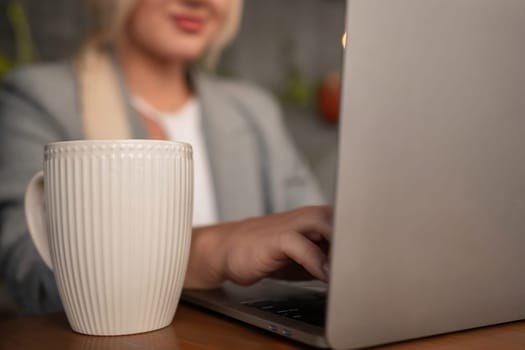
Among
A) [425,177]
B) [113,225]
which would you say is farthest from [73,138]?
[425,177]

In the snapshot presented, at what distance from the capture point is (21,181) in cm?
91

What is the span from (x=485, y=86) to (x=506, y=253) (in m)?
0.13

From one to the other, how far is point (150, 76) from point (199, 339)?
0.92 metres

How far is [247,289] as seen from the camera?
56 centimetres

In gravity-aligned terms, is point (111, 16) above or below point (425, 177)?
above

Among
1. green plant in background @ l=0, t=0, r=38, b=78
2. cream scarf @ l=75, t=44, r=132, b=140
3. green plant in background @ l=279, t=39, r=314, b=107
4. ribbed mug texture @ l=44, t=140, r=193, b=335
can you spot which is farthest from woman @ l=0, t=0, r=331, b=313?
green plant in background @ l=279, t=39, r=314, b=107

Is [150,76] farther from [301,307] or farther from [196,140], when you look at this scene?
[301,307]

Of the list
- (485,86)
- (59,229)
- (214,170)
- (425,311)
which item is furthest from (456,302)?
(214,170)

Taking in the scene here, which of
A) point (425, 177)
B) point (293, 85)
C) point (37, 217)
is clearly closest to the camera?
point (425, 177)

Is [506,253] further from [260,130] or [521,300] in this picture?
[260,130]

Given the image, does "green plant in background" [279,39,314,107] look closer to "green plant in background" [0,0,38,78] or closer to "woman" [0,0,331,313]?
"woman" [0,0,331,313]

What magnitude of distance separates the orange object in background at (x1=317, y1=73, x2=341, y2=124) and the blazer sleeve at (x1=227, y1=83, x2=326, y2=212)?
834mm

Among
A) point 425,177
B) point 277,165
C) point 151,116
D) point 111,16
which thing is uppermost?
point 111,16

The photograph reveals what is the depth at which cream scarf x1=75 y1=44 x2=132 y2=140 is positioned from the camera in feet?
3.50
